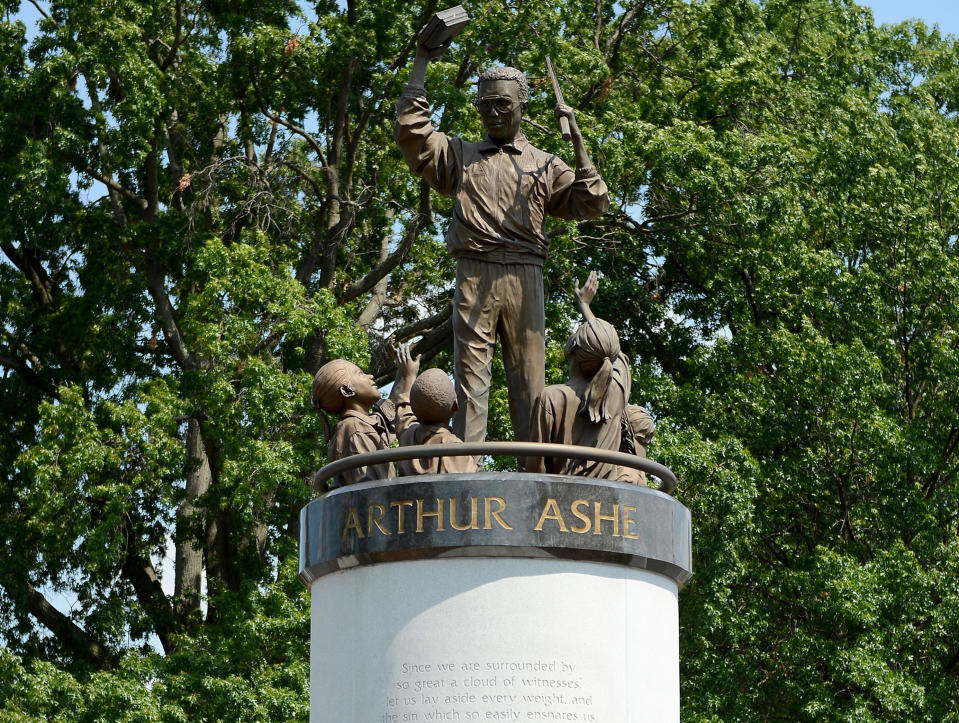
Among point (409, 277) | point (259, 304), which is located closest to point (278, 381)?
point (259, 304)

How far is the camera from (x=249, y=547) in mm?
24406

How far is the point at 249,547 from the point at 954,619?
32.4ft

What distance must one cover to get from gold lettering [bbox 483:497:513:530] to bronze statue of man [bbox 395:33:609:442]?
5.00 ft

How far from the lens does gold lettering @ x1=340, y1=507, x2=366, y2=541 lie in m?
10.5

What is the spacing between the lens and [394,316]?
26.7 meters

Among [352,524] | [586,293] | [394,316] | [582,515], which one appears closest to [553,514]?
[582,515]

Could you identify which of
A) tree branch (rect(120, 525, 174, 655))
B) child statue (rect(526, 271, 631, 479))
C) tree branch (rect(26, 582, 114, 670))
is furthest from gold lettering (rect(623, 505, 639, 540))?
tree branch (rect(26, 582, 114, 670))

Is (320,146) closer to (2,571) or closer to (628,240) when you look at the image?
(628,240)

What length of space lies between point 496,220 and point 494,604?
2.96m

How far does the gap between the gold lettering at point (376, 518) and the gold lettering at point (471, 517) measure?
16.7 inches

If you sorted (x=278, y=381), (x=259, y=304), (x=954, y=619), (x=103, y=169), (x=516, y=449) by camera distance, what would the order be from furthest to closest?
1. (x=103, y=169)
2. (x=259, y=304)
3. (x=278, y=381)
4. (x=954, y=619)
5. (x=516, y=449)

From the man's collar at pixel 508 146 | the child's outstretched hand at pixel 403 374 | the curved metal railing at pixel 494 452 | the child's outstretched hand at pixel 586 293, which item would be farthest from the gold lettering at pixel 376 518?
the man's collar at pixel 508 146

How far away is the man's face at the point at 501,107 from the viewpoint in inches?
465

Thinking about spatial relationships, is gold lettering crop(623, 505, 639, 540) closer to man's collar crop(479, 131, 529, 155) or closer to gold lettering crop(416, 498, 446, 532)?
gold lettering crop(416, 498, 446, 532)
